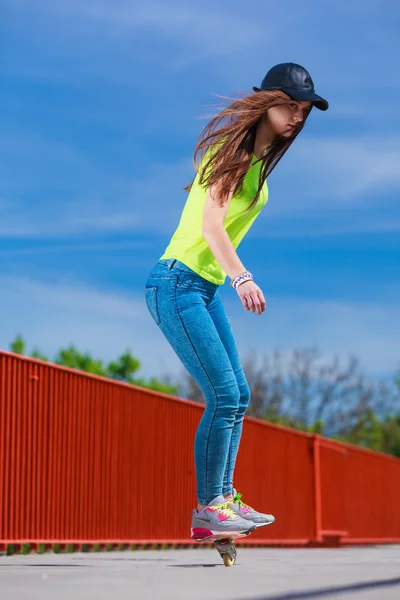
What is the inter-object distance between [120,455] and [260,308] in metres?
6.51

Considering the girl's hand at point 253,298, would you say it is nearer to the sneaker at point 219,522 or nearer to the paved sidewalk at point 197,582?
the sneaker at point 219,522

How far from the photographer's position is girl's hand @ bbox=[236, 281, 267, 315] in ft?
13.4

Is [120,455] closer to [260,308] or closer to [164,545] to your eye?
[164,545]

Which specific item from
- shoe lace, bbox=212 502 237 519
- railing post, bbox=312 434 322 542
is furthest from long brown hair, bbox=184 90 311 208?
railing post, bbox=312 434 322 542

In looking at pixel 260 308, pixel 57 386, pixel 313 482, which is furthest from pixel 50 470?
pixel 313 482

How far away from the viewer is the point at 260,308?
410 cm

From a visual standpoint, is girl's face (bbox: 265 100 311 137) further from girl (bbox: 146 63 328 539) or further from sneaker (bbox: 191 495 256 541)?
sneaker (bbox: 191 495 256 541)

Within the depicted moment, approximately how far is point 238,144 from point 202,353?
88 cm

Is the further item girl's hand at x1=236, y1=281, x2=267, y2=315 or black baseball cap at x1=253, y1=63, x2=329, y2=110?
black baseball cap at x1=253, y1=63, x2=329, y2=110

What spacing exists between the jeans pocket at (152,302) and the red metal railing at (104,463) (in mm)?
4224

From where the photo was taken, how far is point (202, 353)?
4387 mm

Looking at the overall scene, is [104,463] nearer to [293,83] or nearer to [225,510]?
[225,510]

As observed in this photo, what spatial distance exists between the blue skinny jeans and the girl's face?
2.32ft

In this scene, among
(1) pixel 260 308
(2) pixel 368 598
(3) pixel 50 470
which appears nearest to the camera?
(2) pixel 368 598
